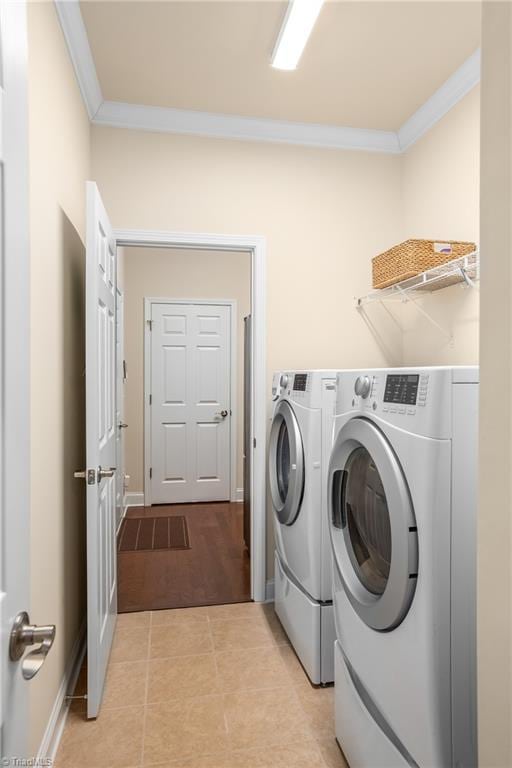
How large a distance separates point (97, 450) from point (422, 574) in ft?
4.12

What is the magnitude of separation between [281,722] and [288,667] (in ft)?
1.17

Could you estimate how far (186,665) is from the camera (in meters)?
2.20

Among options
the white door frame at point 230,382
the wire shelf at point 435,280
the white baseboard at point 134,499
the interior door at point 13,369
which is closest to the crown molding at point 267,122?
the wire shelf at point 435,280

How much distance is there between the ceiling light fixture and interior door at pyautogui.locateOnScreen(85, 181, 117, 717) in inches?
38.9

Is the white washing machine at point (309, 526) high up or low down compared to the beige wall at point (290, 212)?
down

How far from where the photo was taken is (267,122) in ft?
9.05

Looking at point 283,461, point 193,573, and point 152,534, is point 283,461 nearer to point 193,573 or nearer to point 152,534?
point 193,573

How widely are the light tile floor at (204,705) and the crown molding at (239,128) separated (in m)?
2.69

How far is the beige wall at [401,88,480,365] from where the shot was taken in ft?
7.62

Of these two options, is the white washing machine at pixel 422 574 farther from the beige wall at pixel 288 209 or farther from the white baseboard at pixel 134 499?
the white baseboard at pixel 134 499

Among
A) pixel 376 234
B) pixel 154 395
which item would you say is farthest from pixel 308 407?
pixel 154 395

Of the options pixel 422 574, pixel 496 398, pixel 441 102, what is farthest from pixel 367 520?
pixel 441 102

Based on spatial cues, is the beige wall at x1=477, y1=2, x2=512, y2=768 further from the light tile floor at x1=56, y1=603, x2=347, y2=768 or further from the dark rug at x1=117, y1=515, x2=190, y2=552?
the dark rug at x1=117, y1=515, x2=190, y2=552

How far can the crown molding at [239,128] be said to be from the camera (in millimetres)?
2613
